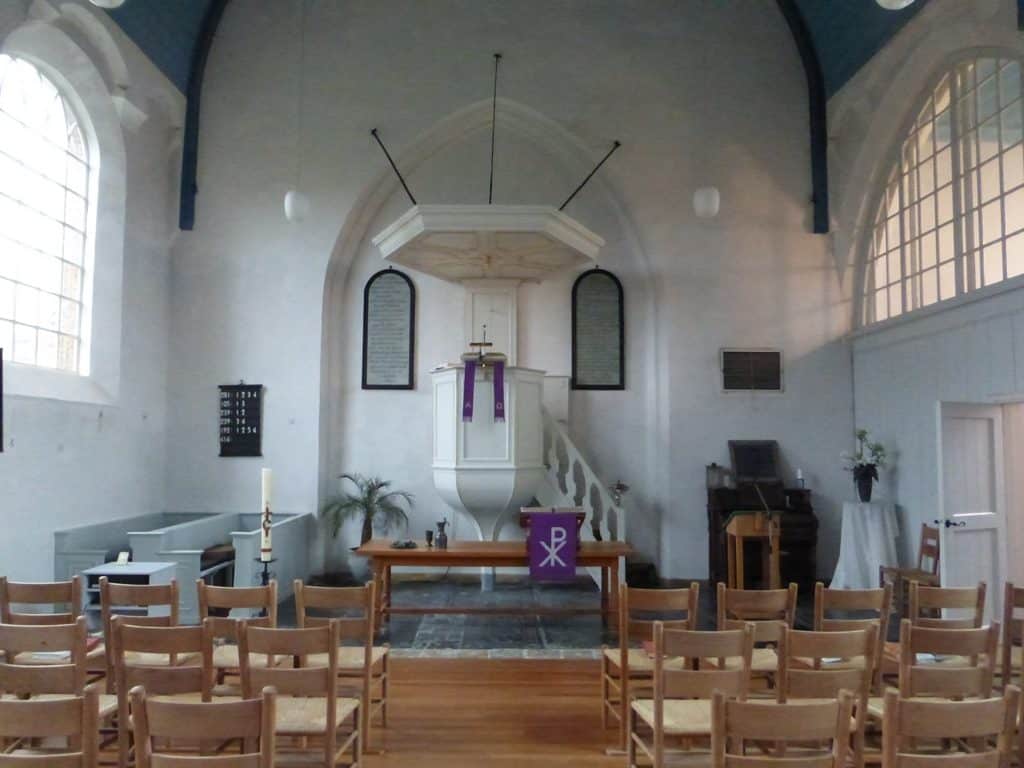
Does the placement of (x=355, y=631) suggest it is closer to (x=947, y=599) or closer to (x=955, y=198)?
(x=947, y=599)

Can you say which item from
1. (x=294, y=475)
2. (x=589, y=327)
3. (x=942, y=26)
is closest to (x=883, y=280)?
(x=942, y=26)

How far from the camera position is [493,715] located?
4.80m

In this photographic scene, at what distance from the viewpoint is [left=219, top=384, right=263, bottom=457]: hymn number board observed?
1011 centimetres

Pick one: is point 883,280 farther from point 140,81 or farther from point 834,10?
point 140,81

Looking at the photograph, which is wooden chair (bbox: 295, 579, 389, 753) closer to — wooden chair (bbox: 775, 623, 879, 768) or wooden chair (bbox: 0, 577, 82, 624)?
wooden chair (bbox: 0, 577, 82, 624)

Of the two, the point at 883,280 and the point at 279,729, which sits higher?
the point at 883,280

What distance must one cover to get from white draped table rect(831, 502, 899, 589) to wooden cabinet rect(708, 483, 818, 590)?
0.53 metres

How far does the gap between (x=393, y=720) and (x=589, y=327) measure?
6.75 m

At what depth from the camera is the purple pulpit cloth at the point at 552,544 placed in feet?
23.5

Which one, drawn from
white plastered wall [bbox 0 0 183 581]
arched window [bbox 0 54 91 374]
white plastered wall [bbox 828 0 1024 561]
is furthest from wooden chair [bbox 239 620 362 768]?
white plastered wall [bbox 828 0 1024 561]

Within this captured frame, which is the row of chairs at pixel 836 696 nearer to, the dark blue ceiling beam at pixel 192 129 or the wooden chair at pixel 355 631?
the wooden chair at pixel 355 631

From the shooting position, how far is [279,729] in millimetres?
3301

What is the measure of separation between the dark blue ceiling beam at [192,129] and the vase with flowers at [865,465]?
8.66 meters

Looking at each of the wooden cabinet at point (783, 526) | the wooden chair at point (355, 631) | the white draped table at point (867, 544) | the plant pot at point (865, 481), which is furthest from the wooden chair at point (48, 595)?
the plant pot at point (865, 481)
